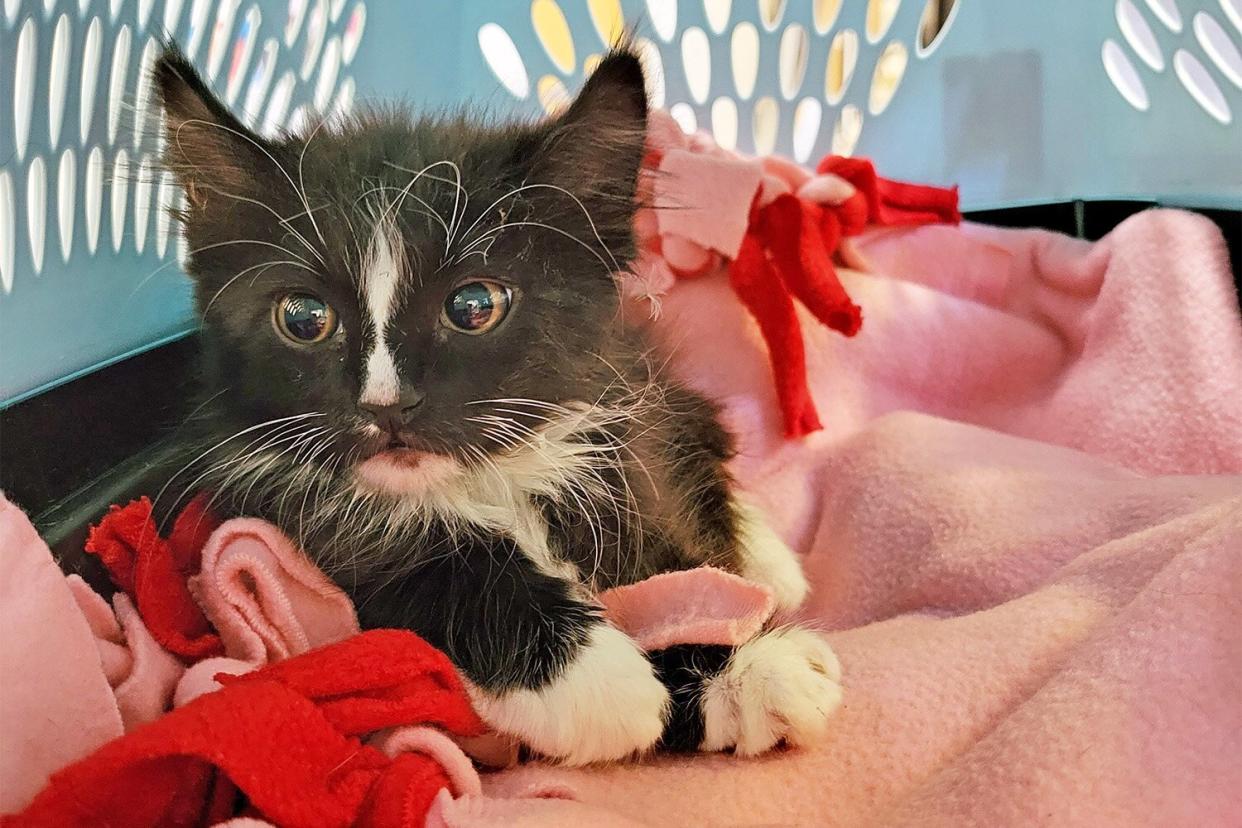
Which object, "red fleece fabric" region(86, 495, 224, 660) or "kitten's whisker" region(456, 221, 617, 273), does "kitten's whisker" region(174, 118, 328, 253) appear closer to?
"kitten's whisker" region(456, 221, 617, 273)

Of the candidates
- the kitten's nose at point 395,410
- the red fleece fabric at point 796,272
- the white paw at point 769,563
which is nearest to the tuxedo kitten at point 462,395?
the kitten's nose at point 395,410

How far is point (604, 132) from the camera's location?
3.14 ft

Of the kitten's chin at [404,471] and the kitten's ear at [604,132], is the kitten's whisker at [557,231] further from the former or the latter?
the kitten's chin at [404,471]

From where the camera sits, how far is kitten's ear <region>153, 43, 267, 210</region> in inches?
35.1

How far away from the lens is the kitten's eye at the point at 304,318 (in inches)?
34.8

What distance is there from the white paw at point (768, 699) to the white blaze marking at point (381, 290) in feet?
1.29

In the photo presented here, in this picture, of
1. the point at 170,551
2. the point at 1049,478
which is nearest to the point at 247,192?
the point at 170,551

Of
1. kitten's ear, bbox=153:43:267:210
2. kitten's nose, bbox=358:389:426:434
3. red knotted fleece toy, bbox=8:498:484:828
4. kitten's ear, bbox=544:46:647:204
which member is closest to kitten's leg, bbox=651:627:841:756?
red knotted fleece toy, bbox=8:498:484:828

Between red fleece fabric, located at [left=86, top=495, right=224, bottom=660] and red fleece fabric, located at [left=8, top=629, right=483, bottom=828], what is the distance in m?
0.16

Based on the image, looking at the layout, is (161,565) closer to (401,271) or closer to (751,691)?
(401,271)

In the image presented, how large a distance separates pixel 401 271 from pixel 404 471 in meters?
0.17

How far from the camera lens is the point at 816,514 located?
1513 mm

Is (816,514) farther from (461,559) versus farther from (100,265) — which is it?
(100,265)

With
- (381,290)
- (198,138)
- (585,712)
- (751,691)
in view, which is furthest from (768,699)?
(198,138)
